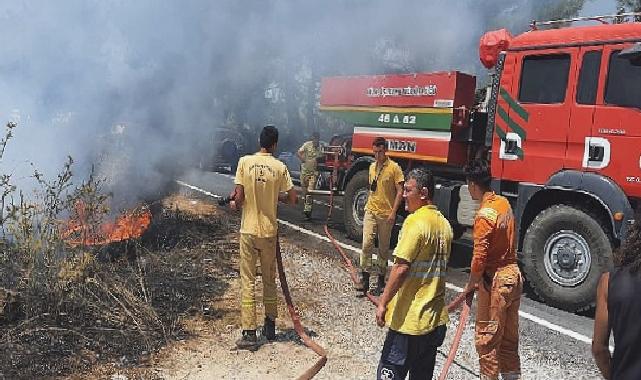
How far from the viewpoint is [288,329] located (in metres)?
5.33

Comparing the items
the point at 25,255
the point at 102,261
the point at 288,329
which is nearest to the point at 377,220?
the point at 288,329

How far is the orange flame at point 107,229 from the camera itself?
5543mm

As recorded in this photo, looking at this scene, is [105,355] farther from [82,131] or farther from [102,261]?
[82,131]

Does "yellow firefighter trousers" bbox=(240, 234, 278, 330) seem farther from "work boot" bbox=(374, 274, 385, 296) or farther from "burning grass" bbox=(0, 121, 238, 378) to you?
"work boot" bbox=(374, 274, 385, 296)

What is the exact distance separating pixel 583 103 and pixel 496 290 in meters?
3.08

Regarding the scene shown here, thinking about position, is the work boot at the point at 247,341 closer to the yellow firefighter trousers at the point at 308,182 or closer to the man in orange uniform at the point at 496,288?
the man in orange uniform at the point at 496,288

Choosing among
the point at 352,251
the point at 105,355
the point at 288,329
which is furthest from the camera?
the point at 352,251

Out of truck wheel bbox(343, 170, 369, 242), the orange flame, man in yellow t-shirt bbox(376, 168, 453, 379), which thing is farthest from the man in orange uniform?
truck wheel bbox(343, 170, 369, 242)

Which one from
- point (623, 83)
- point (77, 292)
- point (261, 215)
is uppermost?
point (623, 83)

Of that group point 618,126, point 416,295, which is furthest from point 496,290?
point 618,126

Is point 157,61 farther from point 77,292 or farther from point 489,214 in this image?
point 489,214

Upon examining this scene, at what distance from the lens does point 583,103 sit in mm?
6277

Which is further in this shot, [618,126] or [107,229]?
[107,229]

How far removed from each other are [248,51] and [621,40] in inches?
198
